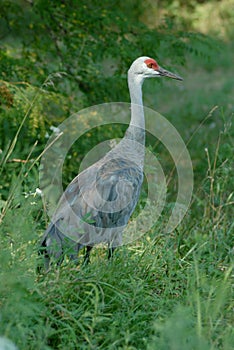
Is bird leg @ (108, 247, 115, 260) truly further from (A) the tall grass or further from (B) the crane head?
(B) the crane head

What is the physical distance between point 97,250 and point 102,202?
0.40 m

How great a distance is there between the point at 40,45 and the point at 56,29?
0.22m

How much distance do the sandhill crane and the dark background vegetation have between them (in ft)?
0.54

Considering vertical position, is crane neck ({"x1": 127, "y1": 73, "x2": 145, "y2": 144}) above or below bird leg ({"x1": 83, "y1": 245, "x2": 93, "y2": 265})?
above

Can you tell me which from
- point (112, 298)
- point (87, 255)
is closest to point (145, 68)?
point (87, 255)

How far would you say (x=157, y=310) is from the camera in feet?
12.0

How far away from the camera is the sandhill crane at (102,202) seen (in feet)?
13.7

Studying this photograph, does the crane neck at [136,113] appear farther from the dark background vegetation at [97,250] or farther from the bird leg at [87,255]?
the bird leg at [87,255]

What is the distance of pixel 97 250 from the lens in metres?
4.63

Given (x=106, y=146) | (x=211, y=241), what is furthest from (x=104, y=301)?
(x=106, y=146)

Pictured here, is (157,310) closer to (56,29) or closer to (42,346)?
(42,346)

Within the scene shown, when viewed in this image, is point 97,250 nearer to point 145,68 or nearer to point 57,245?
point 57,245

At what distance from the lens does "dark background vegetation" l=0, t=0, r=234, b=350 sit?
3.27 metres

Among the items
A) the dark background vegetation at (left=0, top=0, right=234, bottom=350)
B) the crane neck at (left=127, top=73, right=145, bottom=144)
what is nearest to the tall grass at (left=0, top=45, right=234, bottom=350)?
the dark background vegetation at (left=0, top=0, right=234, bottom=350)
